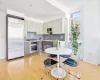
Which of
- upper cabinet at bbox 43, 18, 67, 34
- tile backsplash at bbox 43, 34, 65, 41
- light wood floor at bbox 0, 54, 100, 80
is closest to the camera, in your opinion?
light wood floor at bbox 0, 54, 100, 80

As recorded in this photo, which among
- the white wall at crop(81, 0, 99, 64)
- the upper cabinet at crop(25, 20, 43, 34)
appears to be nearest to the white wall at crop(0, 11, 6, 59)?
the upper cabinet at crop(25, 20, 43, 34)

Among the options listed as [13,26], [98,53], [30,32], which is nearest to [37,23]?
[30,32]

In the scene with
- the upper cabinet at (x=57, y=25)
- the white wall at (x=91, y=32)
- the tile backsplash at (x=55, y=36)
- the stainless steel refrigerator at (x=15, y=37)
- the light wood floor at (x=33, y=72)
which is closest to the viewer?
the light wood floor at (x=33, y=72)

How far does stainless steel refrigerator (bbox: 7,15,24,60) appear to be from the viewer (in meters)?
3.81

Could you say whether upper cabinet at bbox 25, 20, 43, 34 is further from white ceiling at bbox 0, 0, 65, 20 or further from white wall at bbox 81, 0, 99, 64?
white wall at bbox 81, 0, 99, 64

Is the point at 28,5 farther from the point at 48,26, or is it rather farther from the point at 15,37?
the point at 48,26

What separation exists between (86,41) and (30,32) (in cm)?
353

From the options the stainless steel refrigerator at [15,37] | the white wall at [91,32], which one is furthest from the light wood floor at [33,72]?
Result: the stainless steel refrigerator at [15,37]

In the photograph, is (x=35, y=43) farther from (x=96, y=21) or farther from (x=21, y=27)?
(x=96, y=21)

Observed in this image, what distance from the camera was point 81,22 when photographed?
405 centimetres

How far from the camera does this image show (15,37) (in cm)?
405

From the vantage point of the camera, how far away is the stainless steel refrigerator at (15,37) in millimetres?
3809

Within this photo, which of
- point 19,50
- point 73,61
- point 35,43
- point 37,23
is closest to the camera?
point 73,61

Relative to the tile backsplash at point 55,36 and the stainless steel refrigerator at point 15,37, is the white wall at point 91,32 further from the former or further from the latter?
the stainless steel refrigerator at point 15,37
